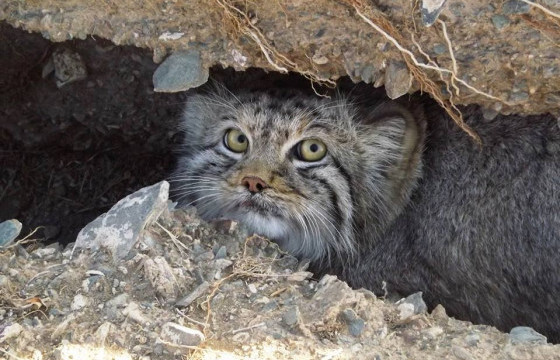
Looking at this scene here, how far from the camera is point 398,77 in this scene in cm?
397

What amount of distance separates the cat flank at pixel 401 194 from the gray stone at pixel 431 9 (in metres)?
1.25

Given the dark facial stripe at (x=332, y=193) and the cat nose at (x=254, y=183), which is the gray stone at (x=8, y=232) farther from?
the dark facial stripe at (x=332, y=193)

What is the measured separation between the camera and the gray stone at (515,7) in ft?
11.4

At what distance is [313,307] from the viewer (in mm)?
3445

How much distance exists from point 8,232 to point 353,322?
170cm

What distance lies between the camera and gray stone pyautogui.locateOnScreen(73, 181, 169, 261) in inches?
144

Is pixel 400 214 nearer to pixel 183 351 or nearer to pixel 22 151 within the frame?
pixel 183 351

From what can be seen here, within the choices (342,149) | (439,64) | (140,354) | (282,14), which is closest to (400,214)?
(342,149)

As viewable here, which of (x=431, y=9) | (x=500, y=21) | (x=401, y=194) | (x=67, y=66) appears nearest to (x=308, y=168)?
(x=401, y=194)

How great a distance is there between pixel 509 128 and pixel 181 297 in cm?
230

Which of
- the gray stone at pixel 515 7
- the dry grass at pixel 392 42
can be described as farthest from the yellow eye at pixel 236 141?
the gray stone at pixel 515 7

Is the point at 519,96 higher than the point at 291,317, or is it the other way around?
the point at 519,96

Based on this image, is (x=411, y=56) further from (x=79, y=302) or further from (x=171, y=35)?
(x=79, y=302)

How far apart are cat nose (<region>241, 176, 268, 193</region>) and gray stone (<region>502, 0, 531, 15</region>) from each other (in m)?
1.71
